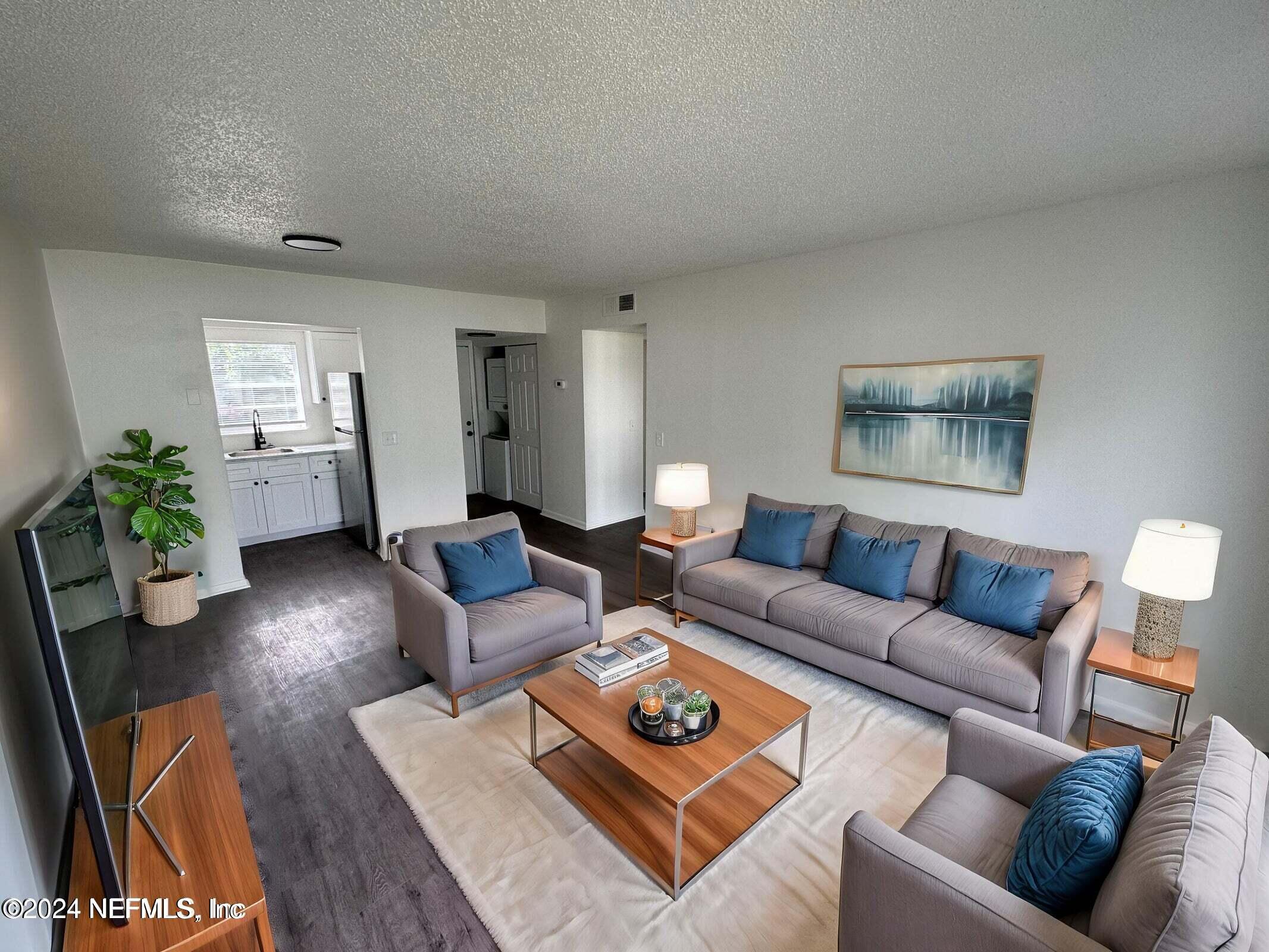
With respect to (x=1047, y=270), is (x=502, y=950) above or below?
below

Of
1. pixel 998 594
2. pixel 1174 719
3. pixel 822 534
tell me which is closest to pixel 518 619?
pixel 822 534

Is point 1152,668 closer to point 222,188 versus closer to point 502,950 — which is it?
point 502,950

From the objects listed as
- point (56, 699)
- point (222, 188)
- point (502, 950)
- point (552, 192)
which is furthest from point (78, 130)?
point (502, 950)

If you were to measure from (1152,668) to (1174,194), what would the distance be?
2074 mm

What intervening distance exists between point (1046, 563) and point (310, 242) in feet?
14.6

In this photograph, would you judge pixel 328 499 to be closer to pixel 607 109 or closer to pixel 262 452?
pixel 262 452

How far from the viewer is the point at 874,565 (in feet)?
10.3

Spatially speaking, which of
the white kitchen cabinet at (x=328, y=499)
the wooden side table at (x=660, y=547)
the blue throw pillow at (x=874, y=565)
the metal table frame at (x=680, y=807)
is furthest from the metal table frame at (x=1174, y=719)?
the white kitchen cabinet at (x=328, y=499)

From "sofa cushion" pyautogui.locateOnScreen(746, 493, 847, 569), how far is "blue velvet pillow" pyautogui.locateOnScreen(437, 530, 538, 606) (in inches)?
70.7

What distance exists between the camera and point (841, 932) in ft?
4.62

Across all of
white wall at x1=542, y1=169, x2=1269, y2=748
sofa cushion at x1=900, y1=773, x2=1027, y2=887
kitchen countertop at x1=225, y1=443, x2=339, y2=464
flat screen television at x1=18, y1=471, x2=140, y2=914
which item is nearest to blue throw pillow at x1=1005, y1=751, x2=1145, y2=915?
sofa cushion at x1=900, y1=773, x2=1027, y2=887

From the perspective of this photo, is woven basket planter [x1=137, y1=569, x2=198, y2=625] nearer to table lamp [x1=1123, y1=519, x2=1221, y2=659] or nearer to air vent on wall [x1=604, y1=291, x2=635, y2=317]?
air vent on wall [x1=604, y1=291, x2=635, y2=317]

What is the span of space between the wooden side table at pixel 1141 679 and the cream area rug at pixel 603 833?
661mm

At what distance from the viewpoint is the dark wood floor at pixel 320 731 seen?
173cm
